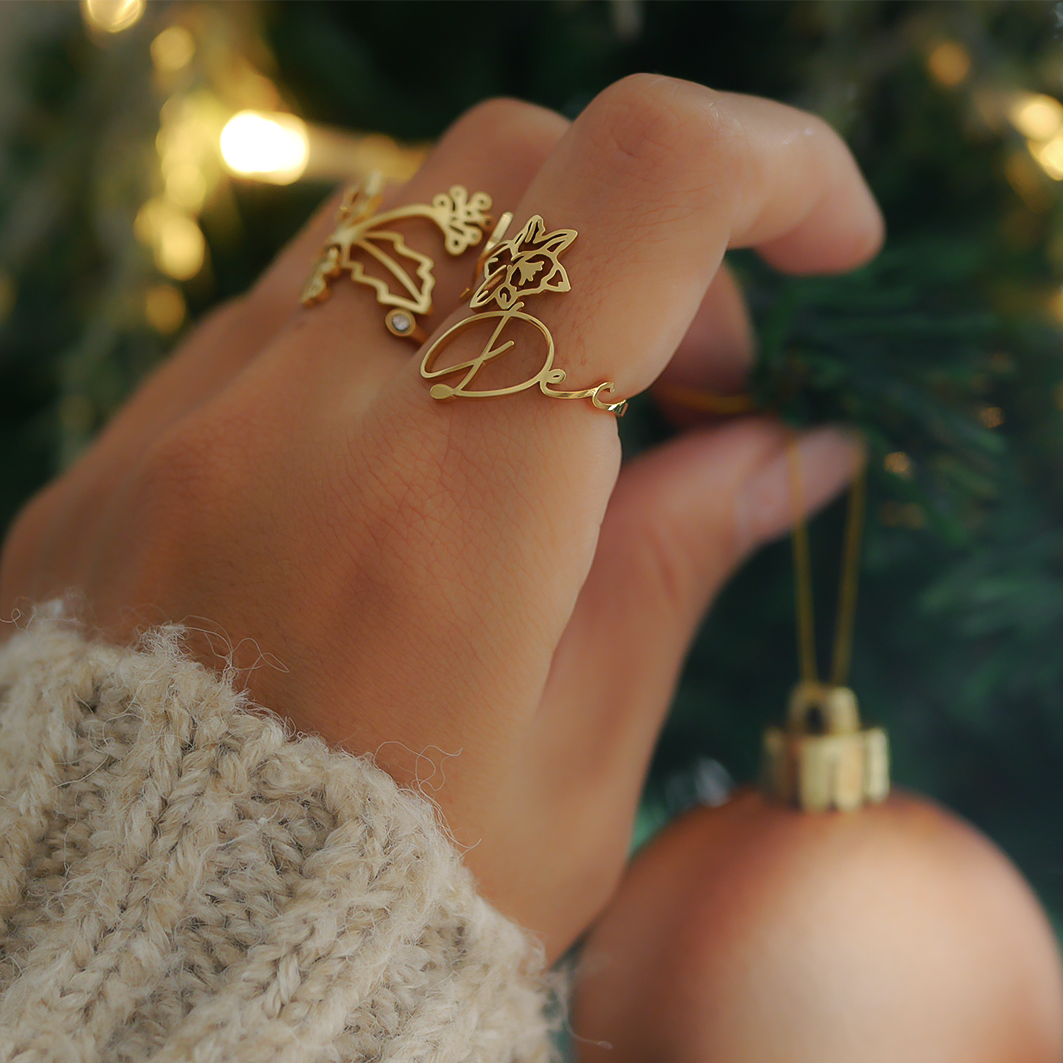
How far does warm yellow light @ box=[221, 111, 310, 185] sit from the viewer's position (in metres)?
0.73

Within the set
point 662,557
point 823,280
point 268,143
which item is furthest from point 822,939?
point 268,143

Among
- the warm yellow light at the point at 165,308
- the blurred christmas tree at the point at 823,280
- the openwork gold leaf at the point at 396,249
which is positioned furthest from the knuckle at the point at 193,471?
the warm yellow light at the point at 165,308

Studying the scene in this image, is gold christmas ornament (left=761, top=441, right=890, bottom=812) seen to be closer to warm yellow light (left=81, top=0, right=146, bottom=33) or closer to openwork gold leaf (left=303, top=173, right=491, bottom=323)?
openwork gold leaf (left=303, top=173, right=491, bottom=323)

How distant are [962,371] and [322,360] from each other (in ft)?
1.44

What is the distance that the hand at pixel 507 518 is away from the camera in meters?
0.37

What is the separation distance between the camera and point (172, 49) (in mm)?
772

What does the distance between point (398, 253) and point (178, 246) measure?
45cm

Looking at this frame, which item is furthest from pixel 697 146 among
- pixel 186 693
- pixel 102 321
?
pixel 102 321

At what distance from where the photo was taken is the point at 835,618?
693 millimetres

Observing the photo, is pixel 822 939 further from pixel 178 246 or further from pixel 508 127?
pixel 178 246

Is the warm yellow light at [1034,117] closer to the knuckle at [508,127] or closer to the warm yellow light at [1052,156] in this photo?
the warm yellow light at [1052,156]

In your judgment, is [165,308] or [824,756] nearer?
[824,756]

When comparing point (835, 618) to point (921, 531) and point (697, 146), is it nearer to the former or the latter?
point (921, 531)

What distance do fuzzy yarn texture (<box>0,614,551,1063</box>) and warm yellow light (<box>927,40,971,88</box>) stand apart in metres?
0.64
